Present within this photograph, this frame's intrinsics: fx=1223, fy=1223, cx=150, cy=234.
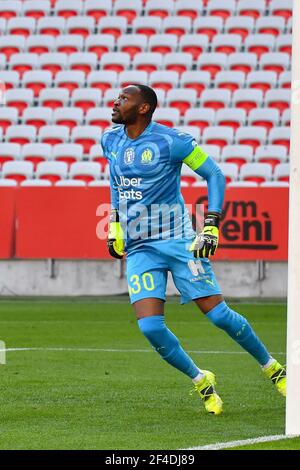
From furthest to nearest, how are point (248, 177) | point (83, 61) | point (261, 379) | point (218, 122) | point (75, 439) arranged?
point (83, 61), point (218, 122), point (248, 177), point (261, 379), point (75, 439)

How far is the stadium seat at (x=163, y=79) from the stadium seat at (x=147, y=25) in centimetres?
177

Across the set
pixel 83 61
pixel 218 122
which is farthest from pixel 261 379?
pixel 83 61

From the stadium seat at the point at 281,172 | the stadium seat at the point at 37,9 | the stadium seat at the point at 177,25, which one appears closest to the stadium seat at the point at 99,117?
the stadium seat at the point at 177,25

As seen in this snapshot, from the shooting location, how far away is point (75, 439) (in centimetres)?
666

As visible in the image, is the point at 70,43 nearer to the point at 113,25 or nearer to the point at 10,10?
the point at 113,25

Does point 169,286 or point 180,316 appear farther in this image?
point 169,286

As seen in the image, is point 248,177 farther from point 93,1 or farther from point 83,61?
point 93,1

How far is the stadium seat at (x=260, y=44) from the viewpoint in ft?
81.4

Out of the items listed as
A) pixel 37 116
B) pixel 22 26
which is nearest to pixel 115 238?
pixel 37 116

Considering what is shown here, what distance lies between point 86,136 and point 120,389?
14377 millimetres

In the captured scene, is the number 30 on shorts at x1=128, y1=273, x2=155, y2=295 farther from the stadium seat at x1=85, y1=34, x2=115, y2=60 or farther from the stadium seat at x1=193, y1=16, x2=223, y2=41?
the stadium seat at x1=85, y1=34, x2=115, y2=60

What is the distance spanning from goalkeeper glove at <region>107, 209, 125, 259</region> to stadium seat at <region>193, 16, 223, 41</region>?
17340 mm

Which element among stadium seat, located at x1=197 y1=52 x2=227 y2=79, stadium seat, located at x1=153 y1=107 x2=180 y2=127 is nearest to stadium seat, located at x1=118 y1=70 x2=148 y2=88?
stadium seat, located at x1=197 y1=52 x2=227 y2=79
